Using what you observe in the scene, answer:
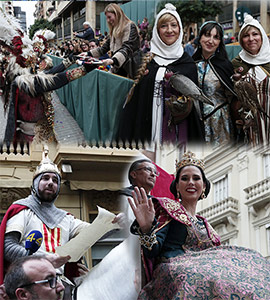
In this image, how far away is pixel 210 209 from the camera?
9133 mm

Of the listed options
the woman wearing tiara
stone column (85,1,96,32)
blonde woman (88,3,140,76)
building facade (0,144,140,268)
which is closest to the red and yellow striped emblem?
the woman wearing tiara

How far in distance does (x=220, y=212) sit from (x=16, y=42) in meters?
3.02

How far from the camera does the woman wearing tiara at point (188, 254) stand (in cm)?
446

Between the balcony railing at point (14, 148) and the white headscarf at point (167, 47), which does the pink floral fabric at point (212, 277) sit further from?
the white headscarf at point (167, 47)

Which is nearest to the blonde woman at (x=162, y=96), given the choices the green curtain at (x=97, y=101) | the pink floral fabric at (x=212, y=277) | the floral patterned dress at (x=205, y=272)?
the green curtain at (x=97, y=101)

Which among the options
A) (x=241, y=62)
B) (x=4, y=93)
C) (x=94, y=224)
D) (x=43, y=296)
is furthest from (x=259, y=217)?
(x=43, y=296)

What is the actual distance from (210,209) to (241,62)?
6.92 ft

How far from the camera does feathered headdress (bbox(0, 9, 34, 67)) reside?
768cm

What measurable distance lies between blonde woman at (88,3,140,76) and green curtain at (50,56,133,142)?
0.20 meters

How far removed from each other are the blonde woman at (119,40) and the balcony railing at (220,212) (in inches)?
75.9

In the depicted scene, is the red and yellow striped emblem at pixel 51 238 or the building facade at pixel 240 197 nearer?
the red and yellow striped emblem at pixel 51 238

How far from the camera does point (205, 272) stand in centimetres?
452

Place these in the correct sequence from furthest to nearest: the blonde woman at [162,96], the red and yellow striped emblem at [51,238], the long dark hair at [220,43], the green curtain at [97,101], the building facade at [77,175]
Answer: the green curtain at [97,101] → the long dark hair at [220,43] → the blonde woman at [162,96] → the building facade at [77,175] → the red and yellow striped emblem at [51,238]

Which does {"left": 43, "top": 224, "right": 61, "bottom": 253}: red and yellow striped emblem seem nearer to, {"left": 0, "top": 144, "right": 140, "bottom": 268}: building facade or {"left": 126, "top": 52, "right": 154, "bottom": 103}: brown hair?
{"left": 0, "top": 144, "right": 140, "bottom": 268}: building facade
